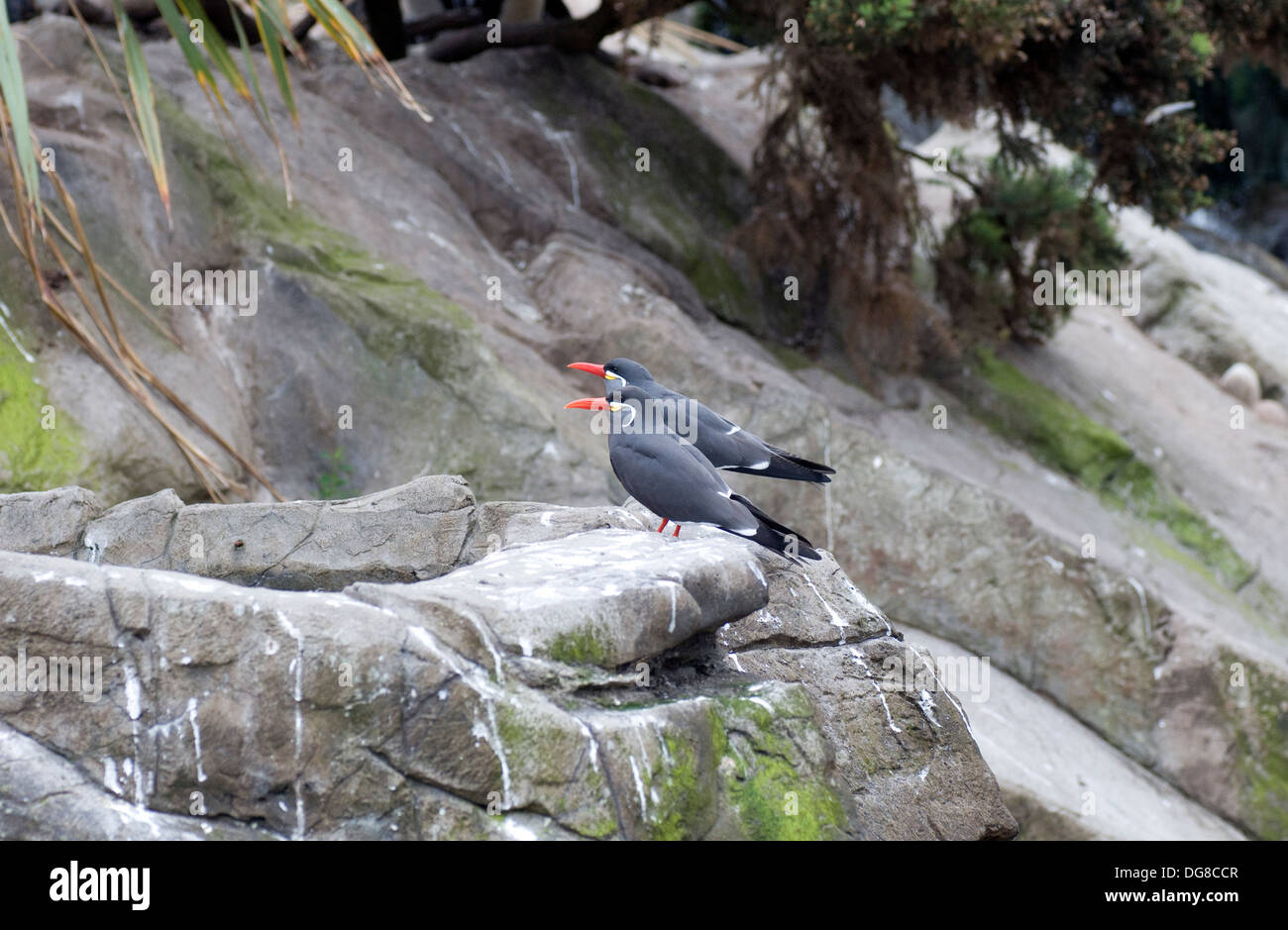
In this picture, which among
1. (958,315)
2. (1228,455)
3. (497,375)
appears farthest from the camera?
(1228,455)

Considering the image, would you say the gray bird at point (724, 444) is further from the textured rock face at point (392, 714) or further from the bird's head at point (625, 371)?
the textured rock face at point (392, 714)

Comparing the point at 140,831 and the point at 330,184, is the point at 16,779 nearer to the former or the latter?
the point at 140,831

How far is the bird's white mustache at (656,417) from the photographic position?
5.31 meters

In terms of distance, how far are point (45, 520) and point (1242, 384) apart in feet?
44.8

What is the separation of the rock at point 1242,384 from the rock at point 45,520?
1339 cm

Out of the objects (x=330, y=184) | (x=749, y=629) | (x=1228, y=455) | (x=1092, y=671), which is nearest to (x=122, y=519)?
(x=749, y=629)

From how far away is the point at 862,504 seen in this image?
9.09 meters

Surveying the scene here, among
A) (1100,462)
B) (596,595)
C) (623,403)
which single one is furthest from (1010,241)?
(596,595)

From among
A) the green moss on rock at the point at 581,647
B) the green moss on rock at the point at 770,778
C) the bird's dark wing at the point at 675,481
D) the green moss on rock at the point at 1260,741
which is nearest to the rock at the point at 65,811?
the green moss on rock at the point at 581,647

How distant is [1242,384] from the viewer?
Answer: 14633 mm

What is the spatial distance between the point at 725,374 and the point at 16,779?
654cm

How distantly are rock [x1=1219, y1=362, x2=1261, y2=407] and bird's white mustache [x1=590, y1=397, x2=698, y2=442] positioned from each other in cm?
1097

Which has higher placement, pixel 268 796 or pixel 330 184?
pixel 330 184

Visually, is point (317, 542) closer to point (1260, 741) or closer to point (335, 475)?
point (335, 475)
